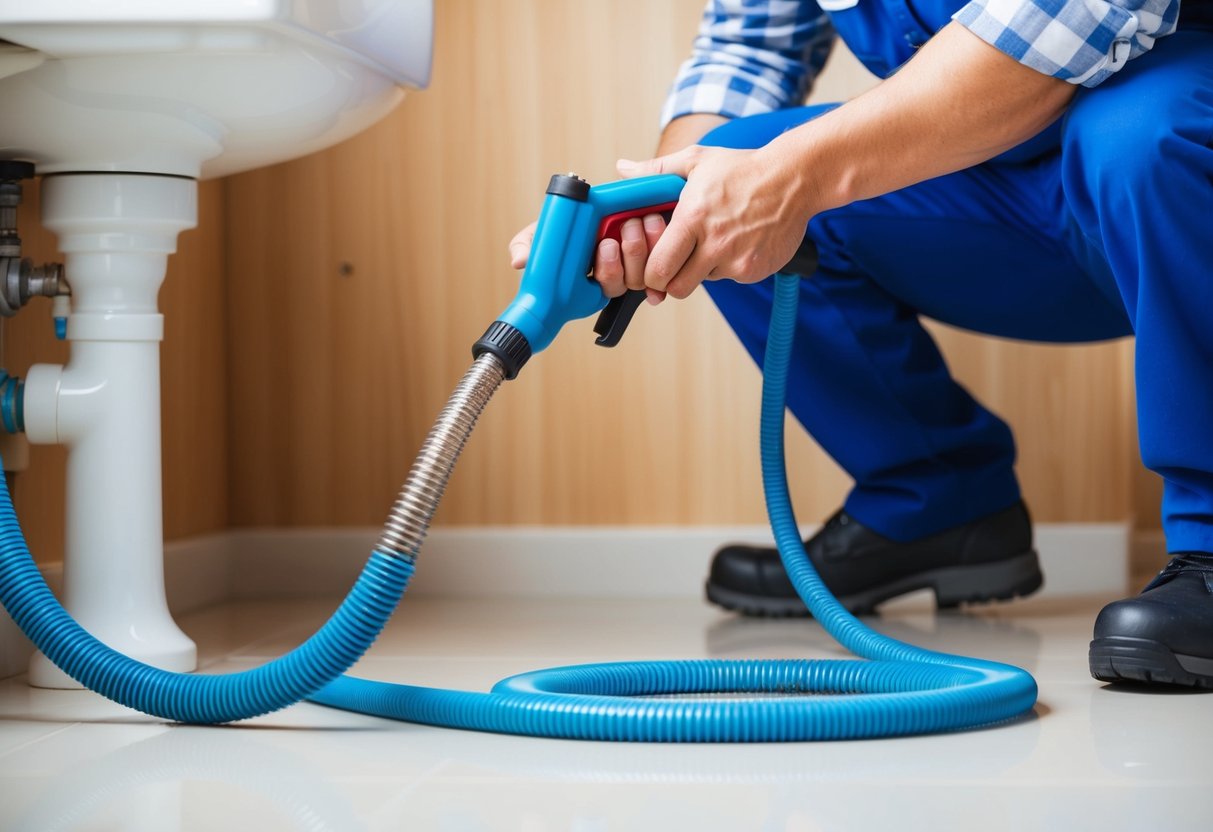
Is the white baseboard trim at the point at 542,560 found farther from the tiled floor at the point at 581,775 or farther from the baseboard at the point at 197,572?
the tiled floor at the point at 581,775

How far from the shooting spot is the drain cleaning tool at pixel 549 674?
75 cm

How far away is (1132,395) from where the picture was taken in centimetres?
162

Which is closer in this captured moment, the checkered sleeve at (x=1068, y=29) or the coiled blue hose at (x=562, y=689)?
the coiled blue hose at (x=562, y=689)

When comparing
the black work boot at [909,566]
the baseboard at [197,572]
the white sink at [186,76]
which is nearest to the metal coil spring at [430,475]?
the white sink at [186,76]

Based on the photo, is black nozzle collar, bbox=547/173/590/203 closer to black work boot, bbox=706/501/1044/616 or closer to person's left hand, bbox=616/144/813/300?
person's left hand, bbox=616/144/813/300

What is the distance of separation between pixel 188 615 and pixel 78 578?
1.56ft

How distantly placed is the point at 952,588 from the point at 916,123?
1.86 feet

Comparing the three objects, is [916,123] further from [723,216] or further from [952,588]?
[952,588]

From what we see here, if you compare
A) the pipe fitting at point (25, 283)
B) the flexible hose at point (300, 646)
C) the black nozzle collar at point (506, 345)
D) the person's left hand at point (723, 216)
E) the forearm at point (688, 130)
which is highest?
the forearm at point (688, 130)

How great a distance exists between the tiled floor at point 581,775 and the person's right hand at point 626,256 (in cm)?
30

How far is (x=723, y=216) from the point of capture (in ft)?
3.02

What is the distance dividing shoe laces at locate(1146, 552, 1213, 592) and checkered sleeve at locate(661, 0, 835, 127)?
61 cm

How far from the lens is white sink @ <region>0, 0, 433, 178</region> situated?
878mm

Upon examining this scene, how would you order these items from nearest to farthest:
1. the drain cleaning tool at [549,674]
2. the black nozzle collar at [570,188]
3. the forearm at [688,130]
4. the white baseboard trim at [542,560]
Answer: the drain cleaning tool at [549,674] < the black nozzle collar at [570,188] < the forearm at [688,130] < the white baseboard trim at [542,560]
